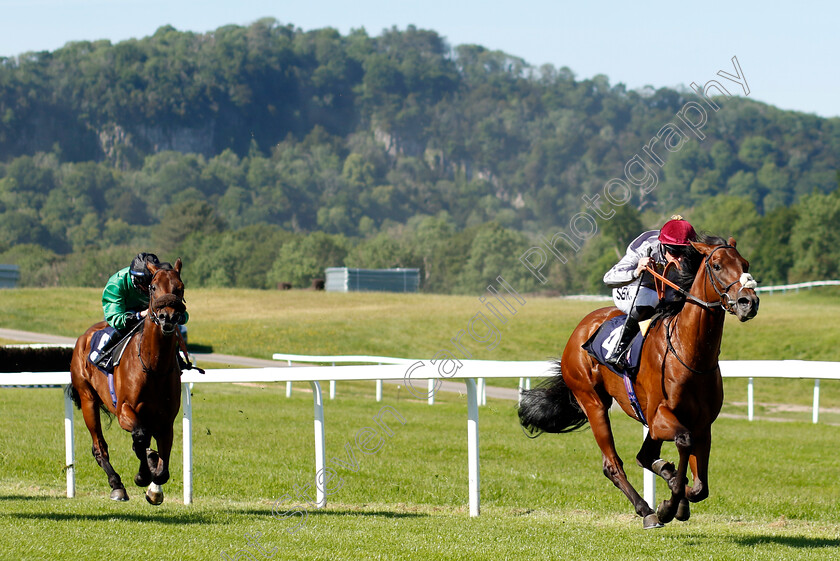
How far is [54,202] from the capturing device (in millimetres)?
149250

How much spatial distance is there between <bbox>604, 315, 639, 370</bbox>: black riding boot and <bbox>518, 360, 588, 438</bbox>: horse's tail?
0.95 metres

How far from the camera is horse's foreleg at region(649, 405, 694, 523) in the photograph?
5273 millimetres

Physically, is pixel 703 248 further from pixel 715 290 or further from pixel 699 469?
pixel 699 469

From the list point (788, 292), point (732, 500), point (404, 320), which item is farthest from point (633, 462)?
point (788, 292)

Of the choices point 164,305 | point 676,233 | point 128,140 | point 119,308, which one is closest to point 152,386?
point 164,305

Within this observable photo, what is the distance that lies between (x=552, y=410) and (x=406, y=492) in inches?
85.5

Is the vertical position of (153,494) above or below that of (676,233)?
below

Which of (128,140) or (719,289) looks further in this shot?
(128,140)

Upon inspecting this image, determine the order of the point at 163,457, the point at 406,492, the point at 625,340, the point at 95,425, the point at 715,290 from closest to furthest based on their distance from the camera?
the point at 715,290 < the point at 625,340 < the point at 163,457 < the point at 95,425 < the point at 406,492

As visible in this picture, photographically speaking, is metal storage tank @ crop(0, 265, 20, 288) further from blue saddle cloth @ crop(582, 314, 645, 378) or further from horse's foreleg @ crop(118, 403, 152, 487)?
blue saddle cloth @ crop(582, 314, 645, 378)

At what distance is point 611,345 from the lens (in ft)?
20.0

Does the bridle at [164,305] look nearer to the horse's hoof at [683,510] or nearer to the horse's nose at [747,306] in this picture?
the horse's hoof at [683,510]

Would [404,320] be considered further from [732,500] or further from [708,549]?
[708,549]

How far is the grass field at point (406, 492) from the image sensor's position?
17.3 feet
